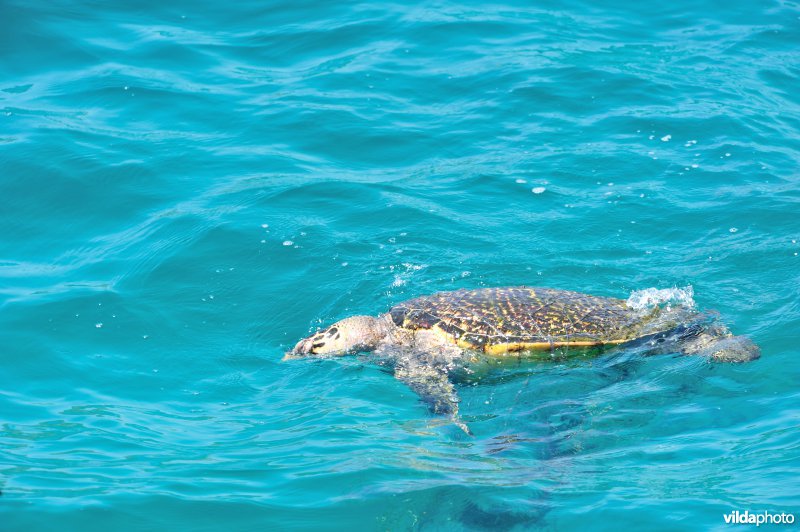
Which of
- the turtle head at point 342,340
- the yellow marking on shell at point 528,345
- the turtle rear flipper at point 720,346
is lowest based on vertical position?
the turtle rear flipper at point 720,346

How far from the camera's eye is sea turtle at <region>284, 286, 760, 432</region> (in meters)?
9.37

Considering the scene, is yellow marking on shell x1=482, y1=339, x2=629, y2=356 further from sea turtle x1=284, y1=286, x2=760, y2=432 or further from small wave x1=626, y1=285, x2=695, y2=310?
small wave x1=626, y1=285, x2=695, y2=310

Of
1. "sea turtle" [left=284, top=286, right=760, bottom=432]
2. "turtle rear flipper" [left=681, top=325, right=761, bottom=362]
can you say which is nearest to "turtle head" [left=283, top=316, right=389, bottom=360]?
"sea turtle" [left=284, top=286, right=760, bottom=432]

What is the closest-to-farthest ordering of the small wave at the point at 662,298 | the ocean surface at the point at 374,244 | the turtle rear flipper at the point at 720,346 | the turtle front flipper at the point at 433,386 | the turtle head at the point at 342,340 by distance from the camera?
the ocean surface at the point at 374,244 < the turtle front flipper at the point at 433,386 < the turtle rear flipper at the point at 720,346 < the turtle head at the point at 342,340 < the small wave at the point at 662,298

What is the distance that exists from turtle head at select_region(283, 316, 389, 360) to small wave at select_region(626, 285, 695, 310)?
3032 mm

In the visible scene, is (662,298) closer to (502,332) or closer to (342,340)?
(502,332)

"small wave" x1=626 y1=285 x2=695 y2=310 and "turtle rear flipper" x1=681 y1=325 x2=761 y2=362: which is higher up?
"small wave" x1=626 y1=285 x2=695 y2=310

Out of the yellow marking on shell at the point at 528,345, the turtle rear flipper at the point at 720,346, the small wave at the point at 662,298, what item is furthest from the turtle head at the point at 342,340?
the turtle rear flipper at the point at 720,346

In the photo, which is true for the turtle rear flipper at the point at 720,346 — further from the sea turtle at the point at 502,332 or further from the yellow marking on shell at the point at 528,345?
the yellow marking on shell at the point at 528,345

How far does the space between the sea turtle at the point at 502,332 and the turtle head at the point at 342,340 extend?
11 mm

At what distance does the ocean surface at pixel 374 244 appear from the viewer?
25.0 feet

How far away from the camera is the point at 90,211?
529 inches

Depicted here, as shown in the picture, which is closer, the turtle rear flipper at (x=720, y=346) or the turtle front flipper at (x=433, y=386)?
the turtle front flipper at (x=433, y=386)

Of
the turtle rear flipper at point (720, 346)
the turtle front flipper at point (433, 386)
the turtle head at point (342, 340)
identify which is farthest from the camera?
the turtle head at point (342, 340)
